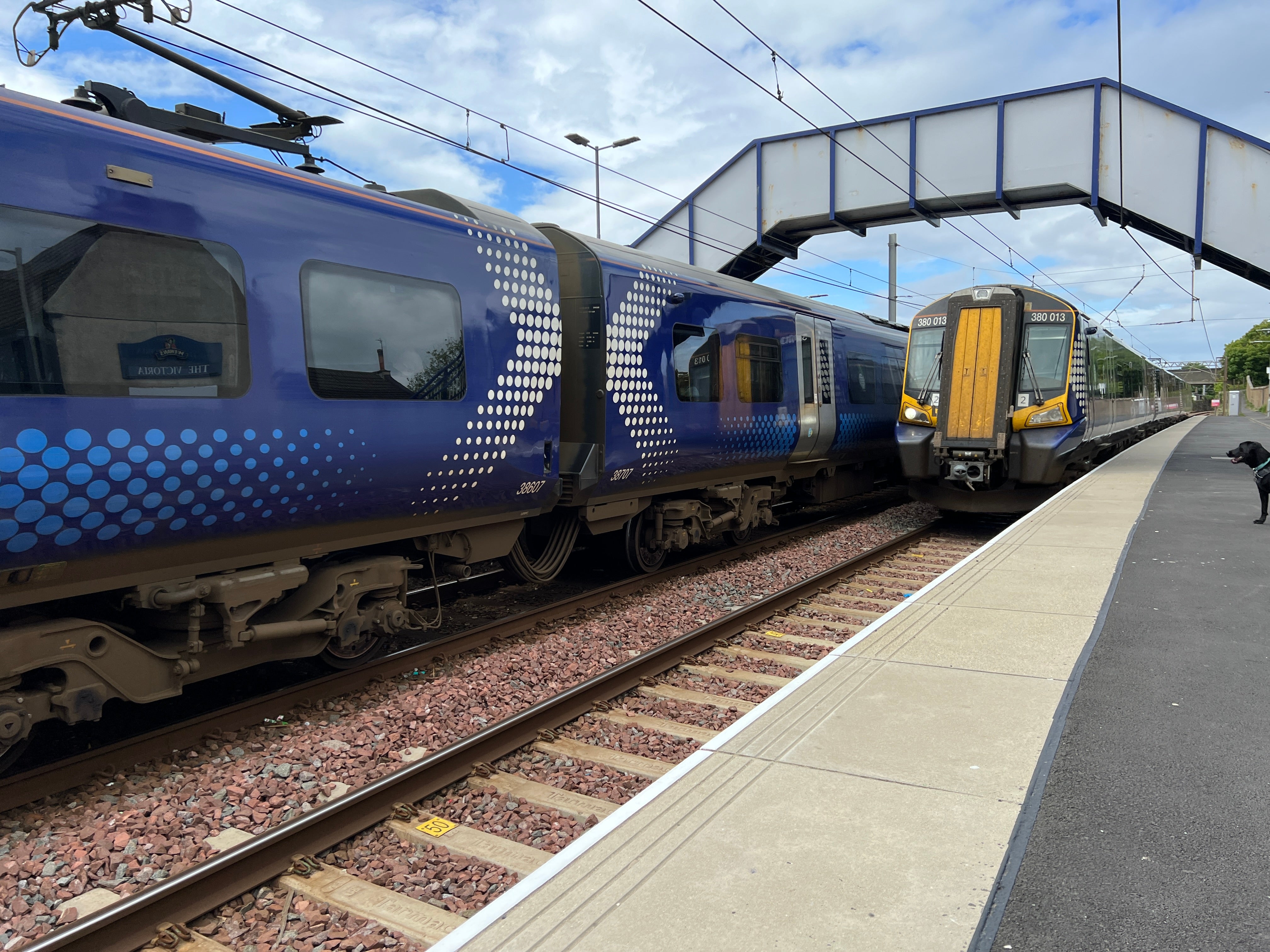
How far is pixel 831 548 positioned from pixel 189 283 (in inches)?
349

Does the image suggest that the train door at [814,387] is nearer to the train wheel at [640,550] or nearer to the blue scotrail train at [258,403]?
the train wheel at [640,550]

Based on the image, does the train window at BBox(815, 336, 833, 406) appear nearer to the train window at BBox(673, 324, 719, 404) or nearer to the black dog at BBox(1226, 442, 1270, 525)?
the train window at BBox(673, 324, 719, 404)

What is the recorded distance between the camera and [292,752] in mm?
4625

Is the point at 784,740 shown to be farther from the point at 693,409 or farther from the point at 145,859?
the point at 693,409

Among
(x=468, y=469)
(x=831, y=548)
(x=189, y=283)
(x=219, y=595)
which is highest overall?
(x=189, y=283)

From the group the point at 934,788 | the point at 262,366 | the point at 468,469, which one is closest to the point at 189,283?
the point at 262,366

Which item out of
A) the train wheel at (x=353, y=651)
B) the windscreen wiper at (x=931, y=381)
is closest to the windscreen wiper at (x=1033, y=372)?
the windscreen wiper at (x=931, y=381)

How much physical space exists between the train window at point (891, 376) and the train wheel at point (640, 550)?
7.41 m

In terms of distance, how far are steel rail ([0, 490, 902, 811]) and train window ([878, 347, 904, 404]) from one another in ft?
28.0

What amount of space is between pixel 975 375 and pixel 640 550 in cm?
616

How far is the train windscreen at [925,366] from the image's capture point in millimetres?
12641

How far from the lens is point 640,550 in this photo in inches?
371

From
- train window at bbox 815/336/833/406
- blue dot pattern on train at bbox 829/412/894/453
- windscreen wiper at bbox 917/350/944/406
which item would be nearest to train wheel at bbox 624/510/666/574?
train window at bbox 815/336/833/406

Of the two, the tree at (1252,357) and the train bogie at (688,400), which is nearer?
the train bogie at (688,400)
